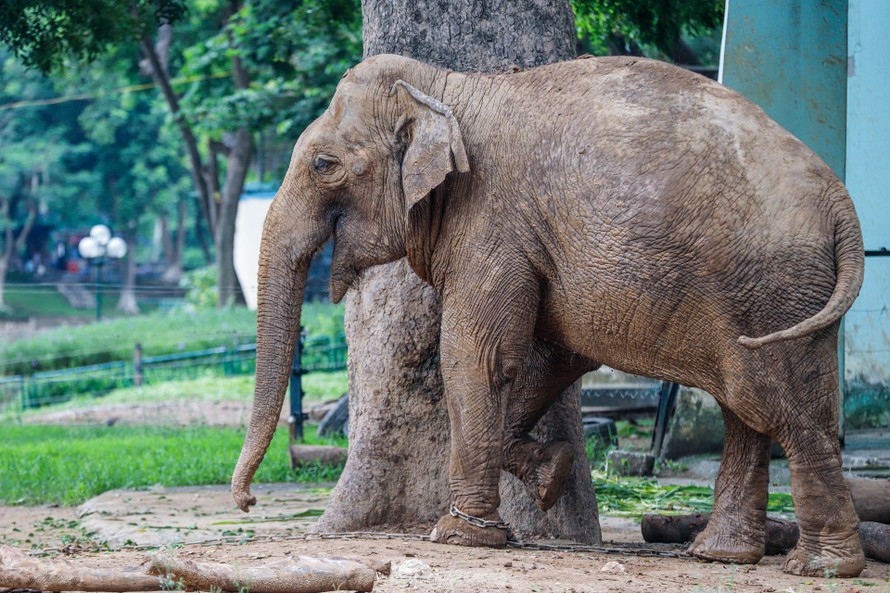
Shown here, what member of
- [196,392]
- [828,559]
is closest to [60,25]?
[196,392]

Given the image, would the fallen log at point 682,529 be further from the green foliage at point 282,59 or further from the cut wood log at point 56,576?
the green foliage at point 282,59

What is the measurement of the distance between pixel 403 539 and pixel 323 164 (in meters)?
1.95

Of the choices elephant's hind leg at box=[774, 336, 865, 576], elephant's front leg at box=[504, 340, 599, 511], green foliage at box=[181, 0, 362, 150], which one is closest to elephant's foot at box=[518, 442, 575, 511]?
elephant's front leg at box=[504, 340, 599, 511]

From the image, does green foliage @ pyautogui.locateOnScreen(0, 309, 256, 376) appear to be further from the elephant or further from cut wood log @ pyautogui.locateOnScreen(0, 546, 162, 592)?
cut wood log @ pyautogui.locateOnScreen(0, 546, 162, 592)

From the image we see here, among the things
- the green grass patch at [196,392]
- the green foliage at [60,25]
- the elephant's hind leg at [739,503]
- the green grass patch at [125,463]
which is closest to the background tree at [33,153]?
the green grass patch at [196,392]

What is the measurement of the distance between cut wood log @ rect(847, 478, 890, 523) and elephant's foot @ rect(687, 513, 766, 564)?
108cm

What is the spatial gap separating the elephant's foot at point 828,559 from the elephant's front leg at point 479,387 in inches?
57.4

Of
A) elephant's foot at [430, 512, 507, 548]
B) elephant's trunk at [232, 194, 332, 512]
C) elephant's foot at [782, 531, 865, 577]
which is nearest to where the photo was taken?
elephant's foot at [782, 531, 865, 577]

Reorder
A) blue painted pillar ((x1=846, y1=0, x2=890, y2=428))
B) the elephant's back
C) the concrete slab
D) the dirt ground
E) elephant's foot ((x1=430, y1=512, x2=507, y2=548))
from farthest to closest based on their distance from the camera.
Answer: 1. blue painted pillar ((x1=846, y1=0, x2=890, y2=428))
2. the concrete slab
3. elephant's foot ((x1=430, y1=512, x2=507, y2=548))
4. the elephant's back
5. the dirt ground

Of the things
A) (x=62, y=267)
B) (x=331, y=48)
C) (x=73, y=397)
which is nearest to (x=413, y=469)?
(x=331, y=48)

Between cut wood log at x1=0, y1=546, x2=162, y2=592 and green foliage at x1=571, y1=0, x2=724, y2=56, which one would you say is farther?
green foliage at x1=571, y1=0, x2=724, y2=56

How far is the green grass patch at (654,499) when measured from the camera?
8.15 m

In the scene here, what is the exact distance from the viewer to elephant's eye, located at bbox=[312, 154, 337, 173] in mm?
6297

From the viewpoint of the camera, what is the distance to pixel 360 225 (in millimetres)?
6379
